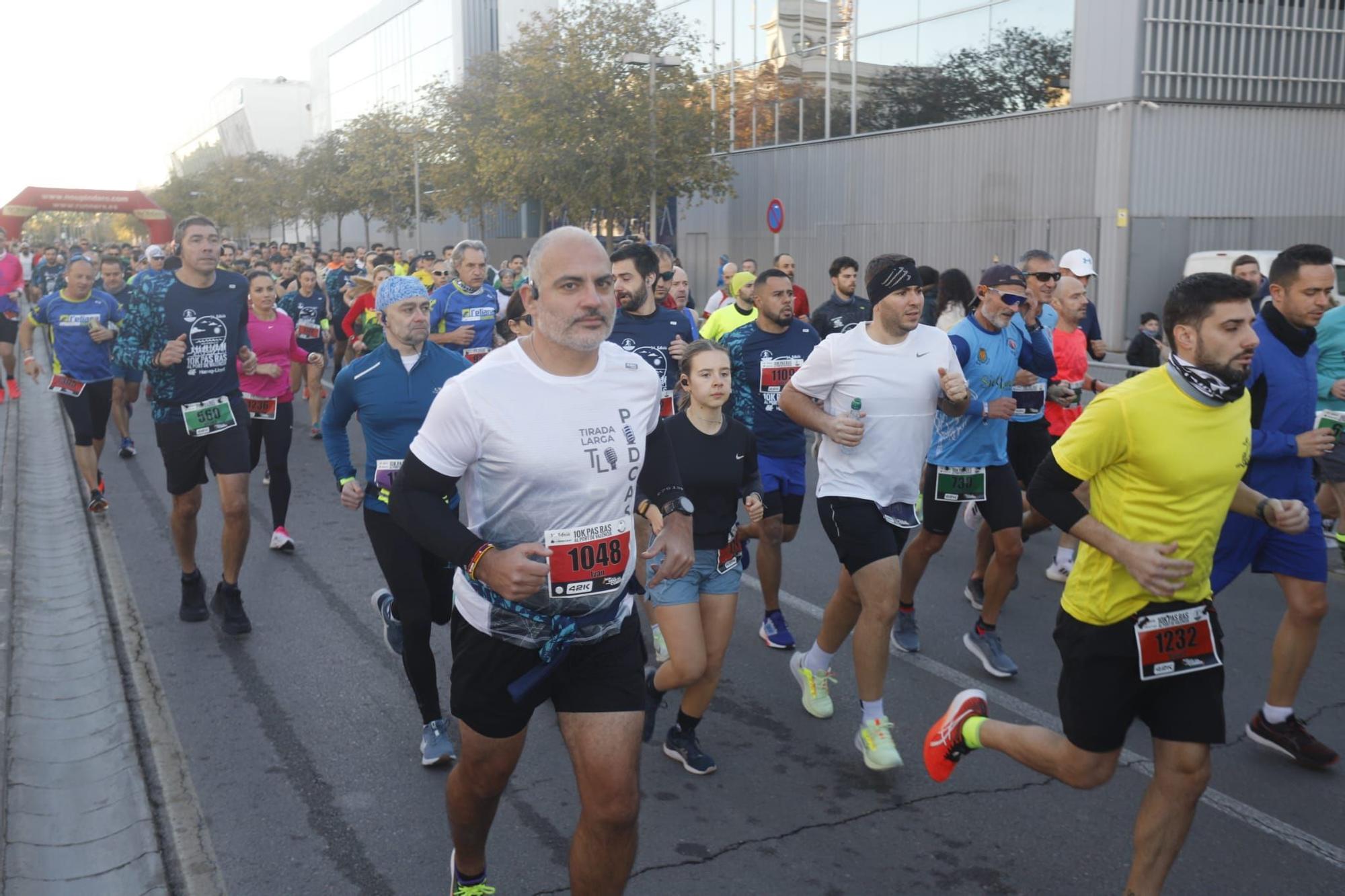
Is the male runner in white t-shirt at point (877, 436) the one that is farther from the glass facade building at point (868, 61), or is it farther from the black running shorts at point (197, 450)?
the glass facade building at point (868, 61)

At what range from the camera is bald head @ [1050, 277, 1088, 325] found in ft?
25.4

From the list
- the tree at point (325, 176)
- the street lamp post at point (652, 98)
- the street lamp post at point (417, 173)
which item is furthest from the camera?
the tree at point (325, 176)

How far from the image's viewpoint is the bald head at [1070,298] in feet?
25.4

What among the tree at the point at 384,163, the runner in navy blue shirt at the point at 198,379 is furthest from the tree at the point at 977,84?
the tree at the point at 384,163

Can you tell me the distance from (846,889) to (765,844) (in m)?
0.41

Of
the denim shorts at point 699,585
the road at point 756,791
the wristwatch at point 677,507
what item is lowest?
the road at point 756,791

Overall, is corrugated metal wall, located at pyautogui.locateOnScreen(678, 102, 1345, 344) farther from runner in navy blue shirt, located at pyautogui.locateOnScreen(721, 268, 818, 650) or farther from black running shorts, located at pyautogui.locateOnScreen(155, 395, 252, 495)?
black running shorts, located at pyautogui.locateOnScreen(155, 395, 252, 495)

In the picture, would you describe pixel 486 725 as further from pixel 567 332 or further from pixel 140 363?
pixel 140 363

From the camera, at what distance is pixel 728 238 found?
35.6 metres

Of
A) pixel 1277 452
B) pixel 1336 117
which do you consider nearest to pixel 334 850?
pixel 1277 452

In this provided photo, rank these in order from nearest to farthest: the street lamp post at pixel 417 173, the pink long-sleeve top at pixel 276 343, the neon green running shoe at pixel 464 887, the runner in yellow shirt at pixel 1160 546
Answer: the runner in yellow shirt at pixel 1160 546, the neon green running shoe at pixel 464 887, the pink long-sleeve top at pixel 276 343, the street lamp post at pixel 417 173

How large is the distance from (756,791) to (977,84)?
23.3 meters

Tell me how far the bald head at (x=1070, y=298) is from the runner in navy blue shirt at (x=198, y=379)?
496 cm

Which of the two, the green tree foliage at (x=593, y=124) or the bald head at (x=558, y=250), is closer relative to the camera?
the bald head at (x=558, y=250)
